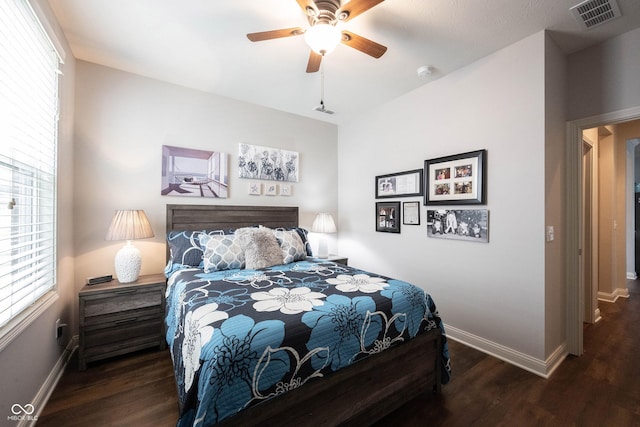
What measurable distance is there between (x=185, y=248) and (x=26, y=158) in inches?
51.9

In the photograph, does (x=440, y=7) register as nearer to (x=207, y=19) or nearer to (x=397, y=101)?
(x=397, y=101)

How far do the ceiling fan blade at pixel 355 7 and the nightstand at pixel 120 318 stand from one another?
2594mm

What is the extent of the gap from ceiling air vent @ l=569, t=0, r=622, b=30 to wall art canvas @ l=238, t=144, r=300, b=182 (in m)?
2.99

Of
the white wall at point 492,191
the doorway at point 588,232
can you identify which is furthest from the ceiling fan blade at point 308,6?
the doorway at point 588,232

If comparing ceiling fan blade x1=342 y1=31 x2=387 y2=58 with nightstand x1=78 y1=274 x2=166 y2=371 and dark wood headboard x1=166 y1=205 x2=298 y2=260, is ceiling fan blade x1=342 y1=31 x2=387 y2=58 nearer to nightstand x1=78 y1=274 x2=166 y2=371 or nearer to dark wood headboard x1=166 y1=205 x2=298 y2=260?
dark wood headboard x1=166 y1=205 x2=298 y2=260

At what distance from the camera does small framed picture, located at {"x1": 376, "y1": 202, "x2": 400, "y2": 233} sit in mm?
3318

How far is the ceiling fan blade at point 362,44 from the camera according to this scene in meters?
1.83

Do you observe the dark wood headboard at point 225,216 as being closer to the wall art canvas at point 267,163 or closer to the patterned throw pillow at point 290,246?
the wall art canvas at point 267,163

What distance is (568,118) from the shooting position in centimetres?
243

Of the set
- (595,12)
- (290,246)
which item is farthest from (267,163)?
(595,12)

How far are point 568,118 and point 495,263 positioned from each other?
1.47m

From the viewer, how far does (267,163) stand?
3.61 metres

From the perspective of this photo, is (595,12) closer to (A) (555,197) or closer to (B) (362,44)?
(A) (555,197)

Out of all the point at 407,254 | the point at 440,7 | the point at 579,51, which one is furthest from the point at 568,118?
the point at 407,254
